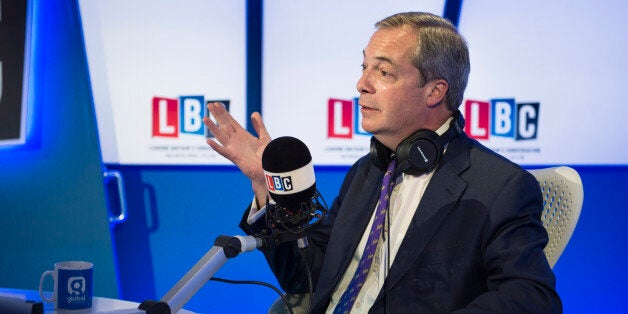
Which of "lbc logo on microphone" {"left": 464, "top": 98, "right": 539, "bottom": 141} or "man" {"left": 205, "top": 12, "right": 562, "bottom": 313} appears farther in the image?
"lbc logo on microphone" {"left": 464, "top": 98, "right": 539, "bottom": 141}

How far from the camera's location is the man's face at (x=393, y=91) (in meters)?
1.98

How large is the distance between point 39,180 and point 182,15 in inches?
50.2

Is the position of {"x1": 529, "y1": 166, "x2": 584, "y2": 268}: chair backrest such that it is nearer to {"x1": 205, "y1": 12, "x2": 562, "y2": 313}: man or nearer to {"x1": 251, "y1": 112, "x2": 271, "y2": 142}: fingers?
{"x1": 205, "y1": 12, "x2": 562, "y2": 313}: man

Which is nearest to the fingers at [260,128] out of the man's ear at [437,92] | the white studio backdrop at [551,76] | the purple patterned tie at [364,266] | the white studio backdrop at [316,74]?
the purple patterned tie at [364,266]

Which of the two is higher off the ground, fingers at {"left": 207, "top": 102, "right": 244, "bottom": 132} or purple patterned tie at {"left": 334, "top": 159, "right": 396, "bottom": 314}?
fingers at {"left": 207, "top": 102, "right": 244, "bottom": 132}

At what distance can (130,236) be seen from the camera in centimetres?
440

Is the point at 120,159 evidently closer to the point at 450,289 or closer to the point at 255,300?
the point at 255,300

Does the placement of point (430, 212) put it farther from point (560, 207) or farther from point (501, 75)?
point (501, 75)

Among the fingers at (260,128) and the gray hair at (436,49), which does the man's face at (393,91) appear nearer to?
the gray hair at (436,49)

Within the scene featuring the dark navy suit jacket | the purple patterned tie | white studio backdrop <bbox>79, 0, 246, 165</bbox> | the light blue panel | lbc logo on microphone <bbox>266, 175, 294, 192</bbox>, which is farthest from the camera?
white studio backdrop <bbox>79, 0, 246, 165</bbox>

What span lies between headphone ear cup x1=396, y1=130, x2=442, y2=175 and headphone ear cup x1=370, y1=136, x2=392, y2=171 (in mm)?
178

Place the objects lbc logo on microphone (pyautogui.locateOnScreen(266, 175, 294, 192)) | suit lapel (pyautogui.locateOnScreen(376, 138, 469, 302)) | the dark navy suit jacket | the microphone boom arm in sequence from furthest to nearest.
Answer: suit lapel (pyautogui.locateOnScreen(376, 138, 469, 302)), the dark navy suit jacket, lbc logo on microphone (pyautogui.locateOnScreen(266, 175, 294, 192)), the microphone boom arm

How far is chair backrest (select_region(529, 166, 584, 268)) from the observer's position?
2133 millimetres

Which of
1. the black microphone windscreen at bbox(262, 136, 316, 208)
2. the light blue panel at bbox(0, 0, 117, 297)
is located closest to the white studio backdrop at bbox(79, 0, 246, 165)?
the light blue panel at bbox(0, 0, 117, 297)
